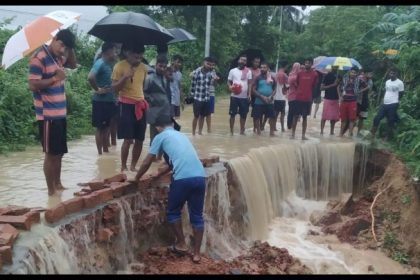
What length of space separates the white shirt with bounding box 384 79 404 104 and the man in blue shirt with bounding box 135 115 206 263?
695 cm

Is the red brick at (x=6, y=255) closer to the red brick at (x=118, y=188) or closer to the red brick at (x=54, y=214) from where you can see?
the red brick at (x=54, y=214)

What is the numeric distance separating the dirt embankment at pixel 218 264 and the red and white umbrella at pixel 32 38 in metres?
2.50

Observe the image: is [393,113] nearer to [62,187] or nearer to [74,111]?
[74,111]

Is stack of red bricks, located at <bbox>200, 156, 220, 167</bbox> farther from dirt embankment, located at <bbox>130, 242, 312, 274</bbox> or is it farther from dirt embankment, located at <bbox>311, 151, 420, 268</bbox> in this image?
dirt embankment, located at <bbox>311, 151, 420, 268</bbox>

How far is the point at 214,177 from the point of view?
26.4 feet

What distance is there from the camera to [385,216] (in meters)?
10.0

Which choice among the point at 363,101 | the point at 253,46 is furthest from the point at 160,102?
the point at 253,46

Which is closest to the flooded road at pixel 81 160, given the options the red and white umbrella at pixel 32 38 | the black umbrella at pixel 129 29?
the red and white umbrella at pixel 32 38

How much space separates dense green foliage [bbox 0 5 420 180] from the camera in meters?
10.6

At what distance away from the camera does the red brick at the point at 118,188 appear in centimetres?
618

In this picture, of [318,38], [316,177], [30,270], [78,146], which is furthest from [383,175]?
[318,38]

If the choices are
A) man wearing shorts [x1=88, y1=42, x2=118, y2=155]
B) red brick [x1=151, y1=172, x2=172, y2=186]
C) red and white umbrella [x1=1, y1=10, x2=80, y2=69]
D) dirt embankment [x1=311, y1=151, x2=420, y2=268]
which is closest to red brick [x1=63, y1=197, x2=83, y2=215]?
red brick [x1=151, y1=172, x2=172, y2=186]

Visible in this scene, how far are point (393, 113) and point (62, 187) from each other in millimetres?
7726

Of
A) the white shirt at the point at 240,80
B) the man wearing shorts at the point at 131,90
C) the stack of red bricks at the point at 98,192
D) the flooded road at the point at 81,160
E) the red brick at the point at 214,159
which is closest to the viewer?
the stack of red bricks at the point at 98,192
